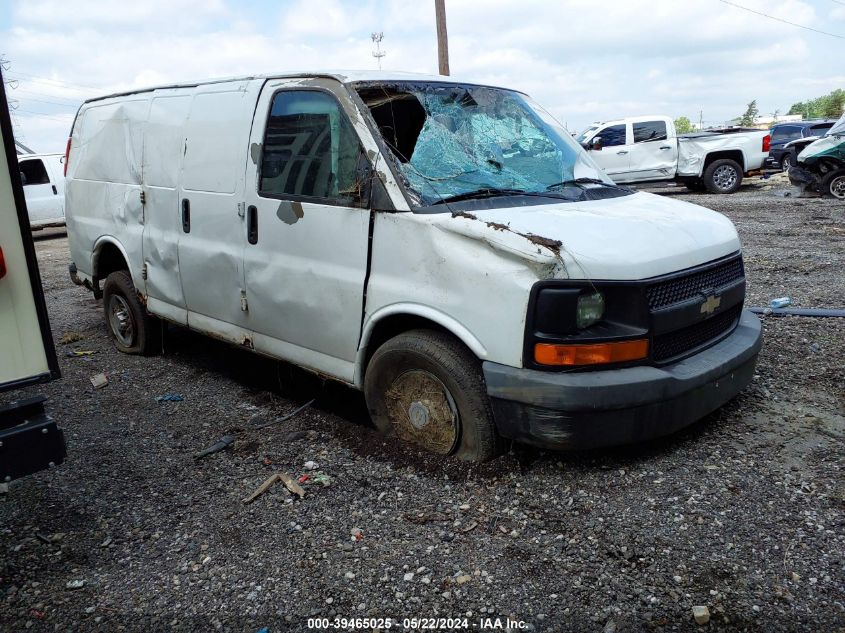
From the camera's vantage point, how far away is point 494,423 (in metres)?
3.24

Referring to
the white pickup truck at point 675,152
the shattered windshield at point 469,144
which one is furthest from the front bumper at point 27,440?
the white pickup truck at point 675,152

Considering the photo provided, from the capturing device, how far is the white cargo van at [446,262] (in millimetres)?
3012

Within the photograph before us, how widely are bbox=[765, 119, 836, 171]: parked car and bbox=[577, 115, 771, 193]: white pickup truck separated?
228cm

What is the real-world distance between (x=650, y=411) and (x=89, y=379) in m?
4.06

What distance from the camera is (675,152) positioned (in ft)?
58.0

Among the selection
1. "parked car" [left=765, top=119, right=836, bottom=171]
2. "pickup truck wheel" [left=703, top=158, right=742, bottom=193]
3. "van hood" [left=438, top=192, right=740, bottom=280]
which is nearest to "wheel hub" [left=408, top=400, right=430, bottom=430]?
"van hood" [left=438, top=192, right=740, bottom=280]

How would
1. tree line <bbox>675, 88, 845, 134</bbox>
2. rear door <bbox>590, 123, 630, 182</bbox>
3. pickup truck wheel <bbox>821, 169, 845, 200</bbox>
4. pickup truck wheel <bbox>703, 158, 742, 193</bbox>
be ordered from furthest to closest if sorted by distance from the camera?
tree line <bbox>675, 88, 845, 134</bbox> < rear door <bbox>590, 123, 630, 182</bbox> < pickup truck wheel <bbox>703, 158, 742, 193</bbox> < pickup truck wheel <bbox>821, 169, 845, 200</bbox>

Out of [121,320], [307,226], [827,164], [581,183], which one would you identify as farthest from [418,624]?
[827,164]

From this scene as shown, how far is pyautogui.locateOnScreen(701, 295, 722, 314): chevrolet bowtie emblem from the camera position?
3402 mm

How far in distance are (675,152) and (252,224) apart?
15880 millimetres

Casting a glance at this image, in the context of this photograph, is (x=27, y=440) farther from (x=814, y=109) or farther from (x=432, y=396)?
(x=814, y=109)

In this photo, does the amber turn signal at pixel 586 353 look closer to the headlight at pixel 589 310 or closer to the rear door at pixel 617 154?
the headlight at pixel 589 310

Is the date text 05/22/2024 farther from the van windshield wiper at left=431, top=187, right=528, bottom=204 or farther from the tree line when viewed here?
the tree line

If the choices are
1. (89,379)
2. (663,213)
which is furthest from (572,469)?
(89,379)
